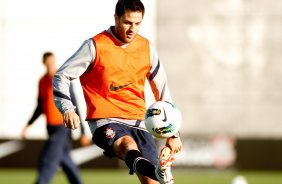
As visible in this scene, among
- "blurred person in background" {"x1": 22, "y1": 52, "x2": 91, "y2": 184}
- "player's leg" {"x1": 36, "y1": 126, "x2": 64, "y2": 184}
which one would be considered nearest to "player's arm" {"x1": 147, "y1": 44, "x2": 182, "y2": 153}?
"blurred person in background" {"x1": 22, "y1": 52, "x2": 91, "y2": 184}

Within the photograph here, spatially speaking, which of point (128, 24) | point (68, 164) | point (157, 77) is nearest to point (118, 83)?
point (157, 77)

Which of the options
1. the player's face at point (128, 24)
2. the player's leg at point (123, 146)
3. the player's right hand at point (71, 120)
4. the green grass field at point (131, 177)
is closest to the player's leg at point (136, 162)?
the player's leg at point (123, 146)

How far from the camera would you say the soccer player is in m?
8.16

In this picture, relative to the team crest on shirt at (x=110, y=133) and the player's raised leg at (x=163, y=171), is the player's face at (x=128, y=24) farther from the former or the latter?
the player's raised leg at (x=163, y=171)

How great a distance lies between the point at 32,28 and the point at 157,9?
2.87m

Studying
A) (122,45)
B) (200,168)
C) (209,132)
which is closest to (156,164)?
(122,45)

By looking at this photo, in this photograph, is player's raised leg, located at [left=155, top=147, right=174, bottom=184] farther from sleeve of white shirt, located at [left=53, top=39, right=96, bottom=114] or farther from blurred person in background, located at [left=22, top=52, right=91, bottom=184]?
blurred person in background, located at [left=22, top=52, right=91, bottom=184]

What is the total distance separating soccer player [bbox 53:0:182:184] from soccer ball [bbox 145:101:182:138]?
168mm

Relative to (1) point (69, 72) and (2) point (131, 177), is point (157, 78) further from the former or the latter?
(2) point (131, 177)

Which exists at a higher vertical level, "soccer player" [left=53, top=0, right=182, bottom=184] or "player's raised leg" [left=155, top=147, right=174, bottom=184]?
"soccer player" [left=53, top=0, right=182, bottom=184]

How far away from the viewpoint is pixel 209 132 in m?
21.2

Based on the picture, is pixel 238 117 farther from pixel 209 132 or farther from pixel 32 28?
pixel 32 28

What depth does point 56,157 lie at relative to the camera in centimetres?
1259

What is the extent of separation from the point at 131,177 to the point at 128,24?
31.4ft
